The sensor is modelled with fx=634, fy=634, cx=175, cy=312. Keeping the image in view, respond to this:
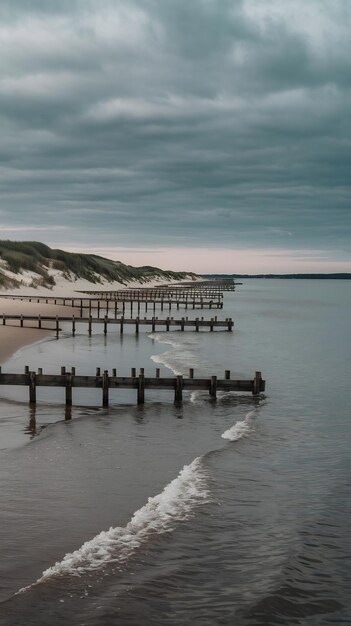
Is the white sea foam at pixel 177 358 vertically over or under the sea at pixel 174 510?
over

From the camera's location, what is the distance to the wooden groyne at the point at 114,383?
81.8 feet

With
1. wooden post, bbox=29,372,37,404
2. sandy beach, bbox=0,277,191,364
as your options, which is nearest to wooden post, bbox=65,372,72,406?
wooden post, bbox=29,372,37,404

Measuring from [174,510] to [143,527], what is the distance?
1286 millimetres

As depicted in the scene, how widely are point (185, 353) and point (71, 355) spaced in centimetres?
831

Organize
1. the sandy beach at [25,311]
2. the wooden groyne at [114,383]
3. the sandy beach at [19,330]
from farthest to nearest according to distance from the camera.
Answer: the sandy beach at [25,311]
the sandy beach at [19,330]
the wooden groyne at [114,383]

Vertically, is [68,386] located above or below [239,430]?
above

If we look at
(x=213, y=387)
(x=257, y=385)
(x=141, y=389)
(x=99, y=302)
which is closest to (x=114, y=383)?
(x=141, y=389)

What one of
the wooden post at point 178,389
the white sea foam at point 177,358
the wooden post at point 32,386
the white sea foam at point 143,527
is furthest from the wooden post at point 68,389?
the white sea foam at point 143,527

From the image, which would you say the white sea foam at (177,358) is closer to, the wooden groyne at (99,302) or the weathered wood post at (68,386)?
the weathered wood post at (68,386)

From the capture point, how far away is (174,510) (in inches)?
568

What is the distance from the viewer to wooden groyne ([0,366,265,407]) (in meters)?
24.9

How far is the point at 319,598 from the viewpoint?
10.8 metres

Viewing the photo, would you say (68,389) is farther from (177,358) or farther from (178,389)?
(177,358)

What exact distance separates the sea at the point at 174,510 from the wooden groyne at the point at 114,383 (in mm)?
669
